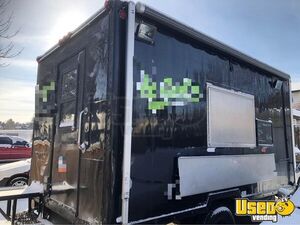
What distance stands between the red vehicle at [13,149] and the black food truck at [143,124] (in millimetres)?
11157

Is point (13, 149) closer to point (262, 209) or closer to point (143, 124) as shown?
point (262, 209)

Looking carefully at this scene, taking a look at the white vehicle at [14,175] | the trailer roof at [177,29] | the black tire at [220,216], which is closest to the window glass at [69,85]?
the trailer roof at [177,29]

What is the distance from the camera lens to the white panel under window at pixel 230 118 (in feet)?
13.4

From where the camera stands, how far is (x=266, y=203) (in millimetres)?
4574

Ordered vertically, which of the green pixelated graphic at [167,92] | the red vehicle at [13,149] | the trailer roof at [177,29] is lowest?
the red vehicle at [13,149]

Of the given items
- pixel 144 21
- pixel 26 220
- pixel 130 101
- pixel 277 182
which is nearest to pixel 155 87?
pixel 130 101

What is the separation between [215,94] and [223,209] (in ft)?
4.78

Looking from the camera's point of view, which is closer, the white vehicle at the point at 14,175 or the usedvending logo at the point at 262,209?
the usedvending logo at the point at 262,209

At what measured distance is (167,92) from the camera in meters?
3.52

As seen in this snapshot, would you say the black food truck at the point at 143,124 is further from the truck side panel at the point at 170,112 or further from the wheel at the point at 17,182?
the wheel at the point at 17,182

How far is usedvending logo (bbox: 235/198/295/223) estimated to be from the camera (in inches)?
170

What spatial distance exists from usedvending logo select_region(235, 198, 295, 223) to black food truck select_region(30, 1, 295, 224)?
156 mm

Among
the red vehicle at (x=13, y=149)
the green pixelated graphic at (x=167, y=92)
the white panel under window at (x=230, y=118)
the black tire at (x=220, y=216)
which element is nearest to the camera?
the green pixelated graphic at (x=167, y=92)

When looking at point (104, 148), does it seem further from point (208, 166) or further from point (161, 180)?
point (208, 166)
